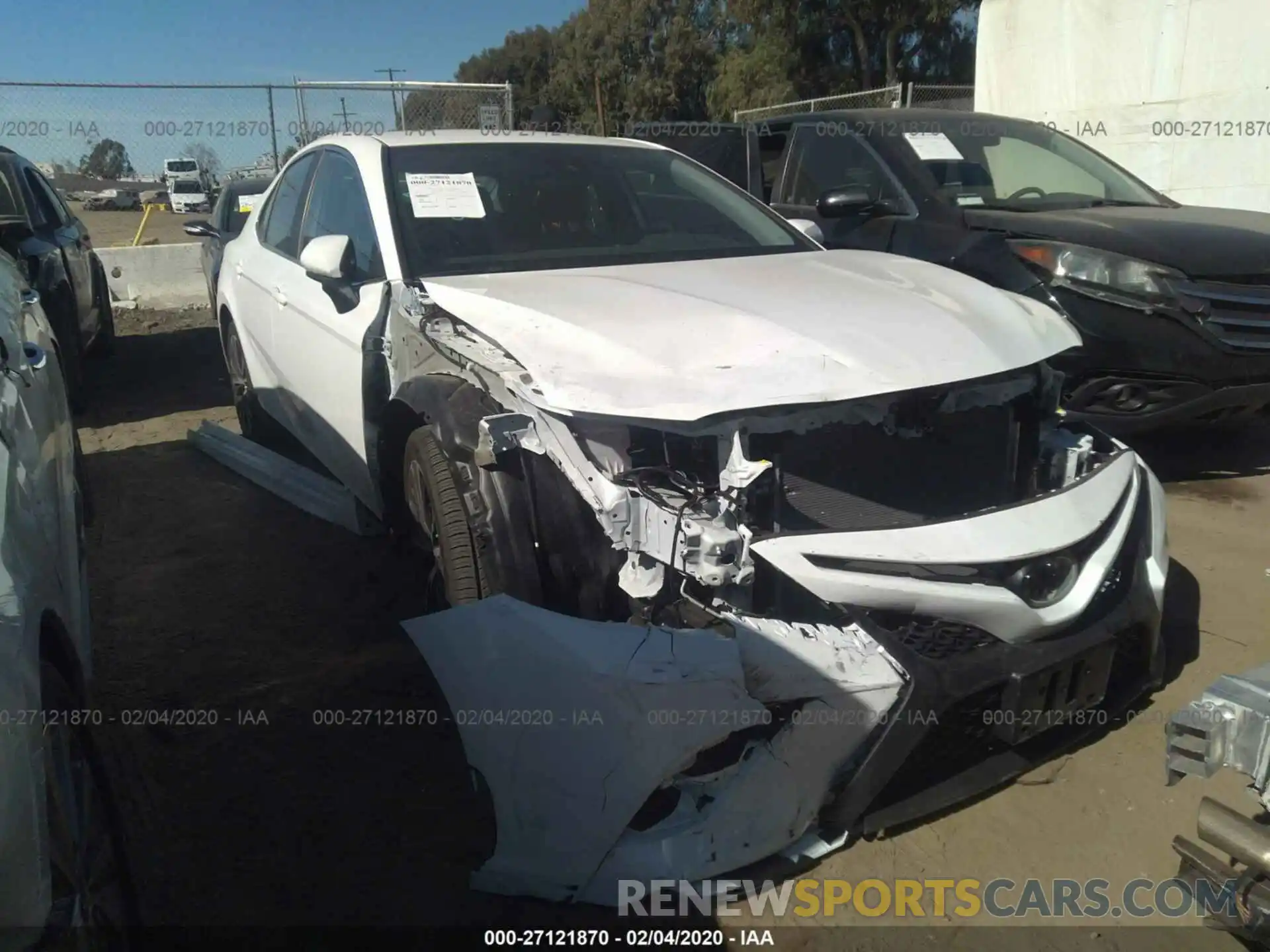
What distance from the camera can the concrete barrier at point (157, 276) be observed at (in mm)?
11062

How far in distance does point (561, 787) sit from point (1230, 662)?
7.92 feet

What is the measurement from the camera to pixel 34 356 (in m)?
2.77

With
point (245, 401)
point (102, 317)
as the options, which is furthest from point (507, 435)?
point (102, 317)

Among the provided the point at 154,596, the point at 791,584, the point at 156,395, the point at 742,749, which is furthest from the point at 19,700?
the point at 156,395

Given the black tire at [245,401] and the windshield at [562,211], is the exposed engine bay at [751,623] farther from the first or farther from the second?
the black tire at [245,401]

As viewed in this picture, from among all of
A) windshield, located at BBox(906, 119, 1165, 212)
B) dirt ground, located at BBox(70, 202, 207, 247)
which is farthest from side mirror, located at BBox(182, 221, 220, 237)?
dirt ground, located at BBox(70, 202, 207, 247)

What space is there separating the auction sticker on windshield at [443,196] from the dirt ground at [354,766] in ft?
4.64

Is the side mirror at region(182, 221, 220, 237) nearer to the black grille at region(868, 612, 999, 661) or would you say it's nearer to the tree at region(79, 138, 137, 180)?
the black grille at region(868, 612, 999, 661)

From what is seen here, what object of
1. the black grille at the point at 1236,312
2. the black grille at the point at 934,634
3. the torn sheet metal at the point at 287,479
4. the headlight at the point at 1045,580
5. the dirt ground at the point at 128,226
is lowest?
the dirt ground at the point at 128,226

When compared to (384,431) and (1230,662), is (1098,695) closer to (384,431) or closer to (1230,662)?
(1230,662)

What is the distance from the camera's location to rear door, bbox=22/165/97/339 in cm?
673

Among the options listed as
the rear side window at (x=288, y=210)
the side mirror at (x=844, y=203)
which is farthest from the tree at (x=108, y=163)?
the side mirror at (x=844, y=203)

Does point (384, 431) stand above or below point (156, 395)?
above

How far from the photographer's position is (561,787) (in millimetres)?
2109
